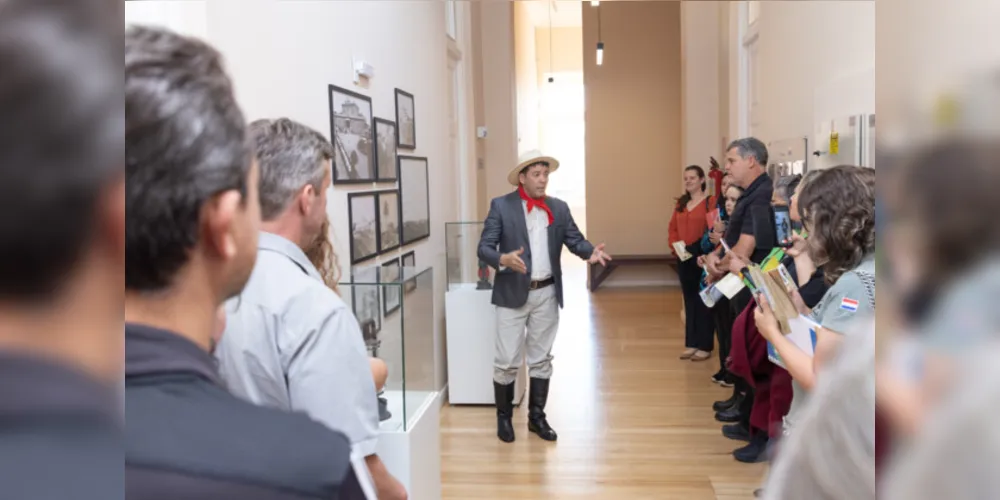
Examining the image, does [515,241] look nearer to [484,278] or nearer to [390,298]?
[484,278]

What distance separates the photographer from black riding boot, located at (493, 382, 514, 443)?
9.82 ft

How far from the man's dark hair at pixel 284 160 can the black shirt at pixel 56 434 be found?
0.25 meters

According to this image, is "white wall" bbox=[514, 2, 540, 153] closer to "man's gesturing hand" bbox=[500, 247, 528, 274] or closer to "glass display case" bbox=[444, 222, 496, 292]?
"glass display case" bbox=[444, 222, 496, 292]

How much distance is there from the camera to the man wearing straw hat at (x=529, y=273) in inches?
110

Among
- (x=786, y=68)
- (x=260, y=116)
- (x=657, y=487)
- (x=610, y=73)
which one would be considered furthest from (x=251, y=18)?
(x=610, y=73)

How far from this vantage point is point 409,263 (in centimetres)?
180

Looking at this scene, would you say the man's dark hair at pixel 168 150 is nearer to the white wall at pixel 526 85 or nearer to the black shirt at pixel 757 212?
the black shirt at pixel 757 212

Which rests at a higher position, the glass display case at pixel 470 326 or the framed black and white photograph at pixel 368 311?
the framed black and white photograph at pixel 368 311

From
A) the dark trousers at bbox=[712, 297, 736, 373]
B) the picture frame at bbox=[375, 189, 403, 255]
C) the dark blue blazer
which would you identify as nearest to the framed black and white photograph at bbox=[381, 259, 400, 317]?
the picture frame at bbox=[375, 189, 403, 255]

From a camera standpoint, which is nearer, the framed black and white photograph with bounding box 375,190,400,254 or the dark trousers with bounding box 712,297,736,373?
the framed black and white photograph with bounding box 375,190,400,254

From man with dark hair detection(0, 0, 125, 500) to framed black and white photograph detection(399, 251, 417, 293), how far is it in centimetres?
54

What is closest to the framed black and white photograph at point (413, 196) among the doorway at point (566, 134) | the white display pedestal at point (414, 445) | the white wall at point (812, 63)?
the white display pedestal at point (414, 445)

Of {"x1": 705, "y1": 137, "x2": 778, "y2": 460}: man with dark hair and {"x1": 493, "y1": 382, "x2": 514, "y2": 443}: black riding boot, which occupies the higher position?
{"x1": 705, "y1": 137, "x2": 778, "y2": 460}: man with dark hair

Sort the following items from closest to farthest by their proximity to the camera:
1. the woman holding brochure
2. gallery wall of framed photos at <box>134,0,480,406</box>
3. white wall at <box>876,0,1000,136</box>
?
white wall at <box>876,0,1000,136</box> < gallery wall of framed photos at <box>134,0,480,406</box> < the woman holding brochure
